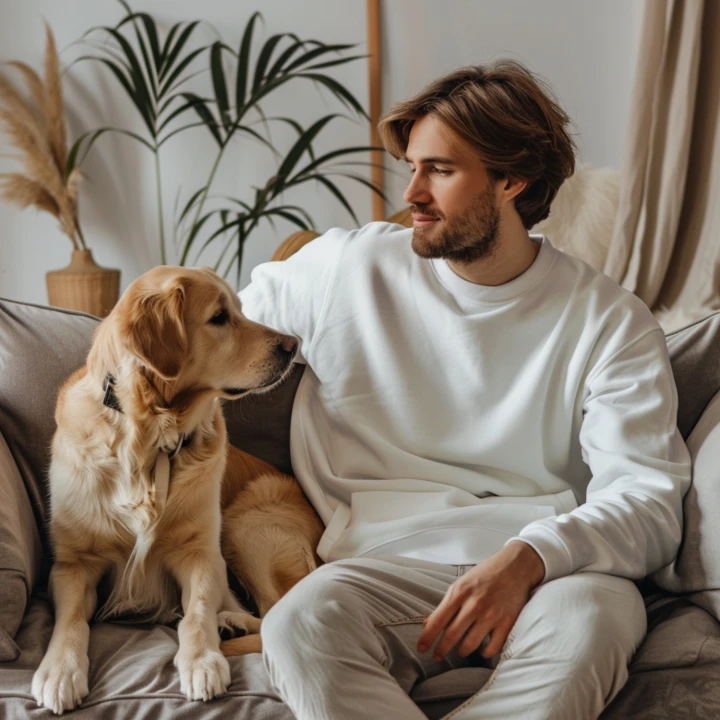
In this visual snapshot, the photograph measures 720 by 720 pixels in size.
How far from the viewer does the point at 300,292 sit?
5.82 ft

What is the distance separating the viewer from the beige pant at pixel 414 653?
1.16m

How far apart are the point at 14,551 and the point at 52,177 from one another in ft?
7.49

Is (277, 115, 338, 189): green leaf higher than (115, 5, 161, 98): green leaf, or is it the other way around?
(115, 5, 161, 98): green leaf

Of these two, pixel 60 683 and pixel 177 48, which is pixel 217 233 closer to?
pixel 177 48

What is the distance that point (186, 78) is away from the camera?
3.53 m

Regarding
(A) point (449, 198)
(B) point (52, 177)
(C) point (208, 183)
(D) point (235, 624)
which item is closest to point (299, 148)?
(C) point (208, 183)

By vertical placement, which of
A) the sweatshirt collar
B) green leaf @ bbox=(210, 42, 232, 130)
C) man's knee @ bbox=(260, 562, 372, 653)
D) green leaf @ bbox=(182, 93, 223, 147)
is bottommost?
man's knee @ bbox=(260, 562, 372, 653)

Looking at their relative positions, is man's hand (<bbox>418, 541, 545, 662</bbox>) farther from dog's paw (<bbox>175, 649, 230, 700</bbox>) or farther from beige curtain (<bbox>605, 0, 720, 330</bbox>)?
beige curtain (<bbox>605, 0, 720, 330</bbox>)

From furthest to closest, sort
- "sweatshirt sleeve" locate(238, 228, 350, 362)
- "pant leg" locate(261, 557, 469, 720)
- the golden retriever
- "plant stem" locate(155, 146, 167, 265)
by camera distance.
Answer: "plant stem" locate(155, 146, 167, 265) → "sweatshirt sleeve" locate(238, 228, 350, 362) → the golden retriever → "pant leg" locate(261, 557, 469, 720)

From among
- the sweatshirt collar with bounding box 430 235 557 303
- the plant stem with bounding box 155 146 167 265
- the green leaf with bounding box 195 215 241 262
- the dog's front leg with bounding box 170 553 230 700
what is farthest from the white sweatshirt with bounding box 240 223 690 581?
the plant stem with bounding box 155 146 167 265

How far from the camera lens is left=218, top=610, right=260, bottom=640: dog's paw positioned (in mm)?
1512

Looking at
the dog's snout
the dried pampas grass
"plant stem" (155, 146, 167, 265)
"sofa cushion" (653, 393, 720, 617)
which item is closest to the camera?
"sofa cushion" (653, 393, 720, 617)

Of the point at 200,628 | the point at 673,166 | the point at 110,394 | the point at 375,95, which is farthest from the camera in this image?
the point at 375,95

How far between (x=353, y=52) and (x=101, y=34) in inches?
40.7
